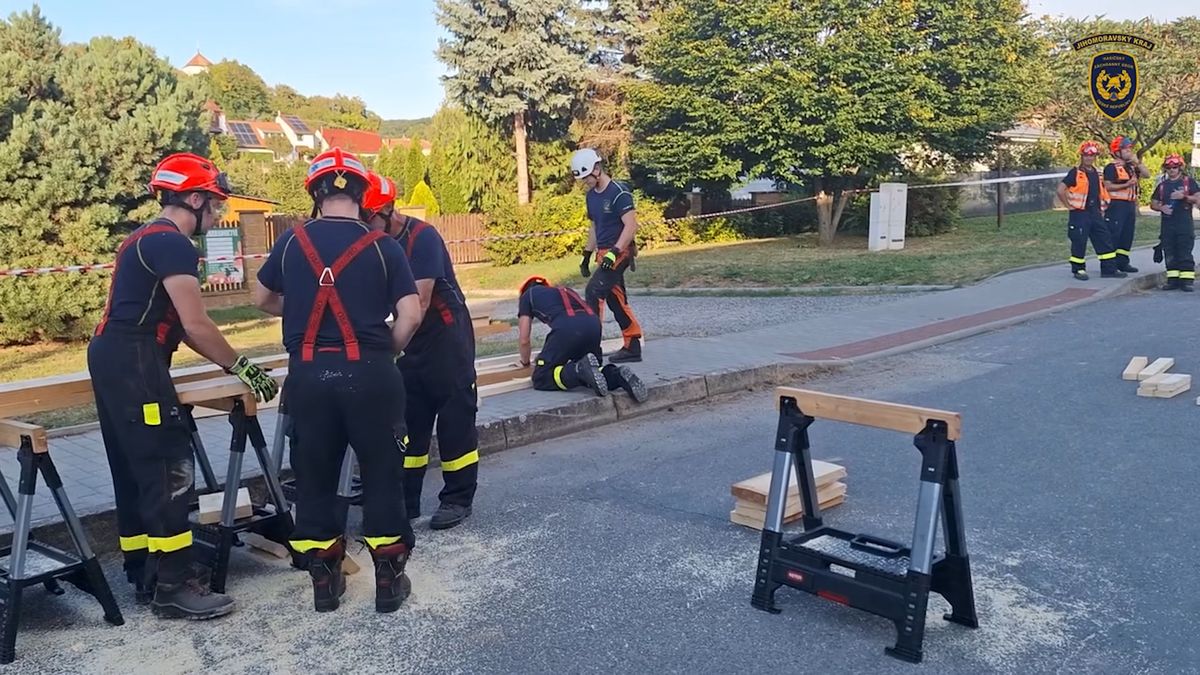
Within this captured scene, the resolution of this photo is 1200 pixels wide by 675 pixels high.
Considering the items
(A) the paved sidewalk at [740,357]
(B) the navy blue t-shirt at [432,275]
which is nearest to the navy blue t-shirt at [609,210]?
(A) the paved sidewalk at [740,357]

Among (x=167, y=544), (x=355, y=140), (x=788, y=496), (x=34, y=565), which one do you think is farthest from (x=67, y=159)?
(x=355, y=140)

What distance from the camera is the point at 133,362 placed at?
4.33m

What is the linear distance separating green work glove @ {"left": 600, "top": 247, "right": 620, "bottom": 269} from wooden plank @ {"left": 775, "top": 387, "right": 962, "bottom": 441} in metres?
4.80

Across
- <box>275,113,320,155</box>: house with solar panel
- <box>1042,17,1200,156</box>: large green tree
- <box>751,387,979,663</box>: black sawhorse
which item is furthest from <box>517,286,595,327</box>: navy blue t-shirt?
<box>275,113,320,155</box>: house with solar panel

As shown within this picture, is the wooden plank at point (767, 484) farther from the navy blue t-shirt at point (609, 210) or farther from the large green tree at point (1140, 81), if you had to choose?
the large green tree at point (1140, 81)

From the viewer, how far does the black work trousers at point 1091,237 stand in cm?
1447

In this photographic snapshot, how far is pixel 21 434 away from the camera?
4.21 metres

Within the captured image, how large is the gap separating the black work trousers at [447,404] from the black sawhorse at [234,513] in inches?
31.2

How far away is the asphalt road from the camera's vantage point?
3.97 m

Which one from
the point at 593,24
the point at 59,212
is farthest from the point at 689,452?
the point at 593,24

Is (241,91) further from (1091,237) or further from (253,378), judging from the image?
(253,378)

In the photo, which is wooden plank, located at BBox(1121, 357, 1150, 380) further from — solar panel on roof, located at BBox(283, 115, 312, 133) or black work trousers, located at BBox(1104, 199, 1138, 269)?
solar panel on roof, located at BBox(283, 115, 312, 133)

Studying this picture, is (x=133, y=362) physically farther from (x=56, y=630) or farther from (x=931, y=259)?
(x=931, y=259)

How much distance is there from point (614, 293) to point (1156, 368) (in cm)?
469
